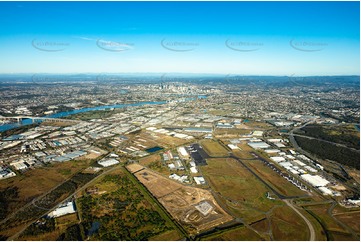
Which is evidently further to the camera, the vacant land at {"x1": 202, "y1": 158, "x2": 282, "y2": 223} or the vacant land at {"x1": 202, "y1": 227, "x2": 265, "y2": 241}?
the vacant land at {"x1": 202, "y1": 158, "x2": 282, "y2": 223}

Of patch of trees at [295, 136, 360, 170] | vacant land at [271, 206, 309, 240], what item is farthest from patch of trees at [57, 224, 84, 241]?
patch of trees at [295, 136, 360, 170]

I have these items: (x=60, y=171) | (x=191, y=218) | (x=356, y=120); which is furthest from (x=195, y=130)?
(x=356, y=120)

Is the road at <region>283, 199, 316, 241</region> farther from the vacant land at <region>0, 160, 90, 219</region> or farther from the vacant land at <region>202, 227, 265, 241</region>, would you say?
the vacant land at <region>0, 160, 90, 219</region>

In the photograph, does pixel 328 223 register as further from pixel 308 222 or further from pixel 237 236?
pixel 237 236

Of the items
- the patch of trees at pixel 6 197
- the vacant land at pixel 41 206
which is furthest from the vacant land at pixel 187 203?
the patch of trees at pixel 6 197

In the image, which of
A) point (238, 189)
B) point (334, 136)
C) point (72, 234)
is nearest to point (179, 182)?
point (238, 189)

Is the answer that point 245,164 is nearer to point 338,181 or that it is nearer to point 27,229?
point 338,181

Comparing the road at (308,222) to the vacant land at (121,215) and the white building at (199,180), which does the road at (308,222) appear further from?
the vacant land at (121,215)
